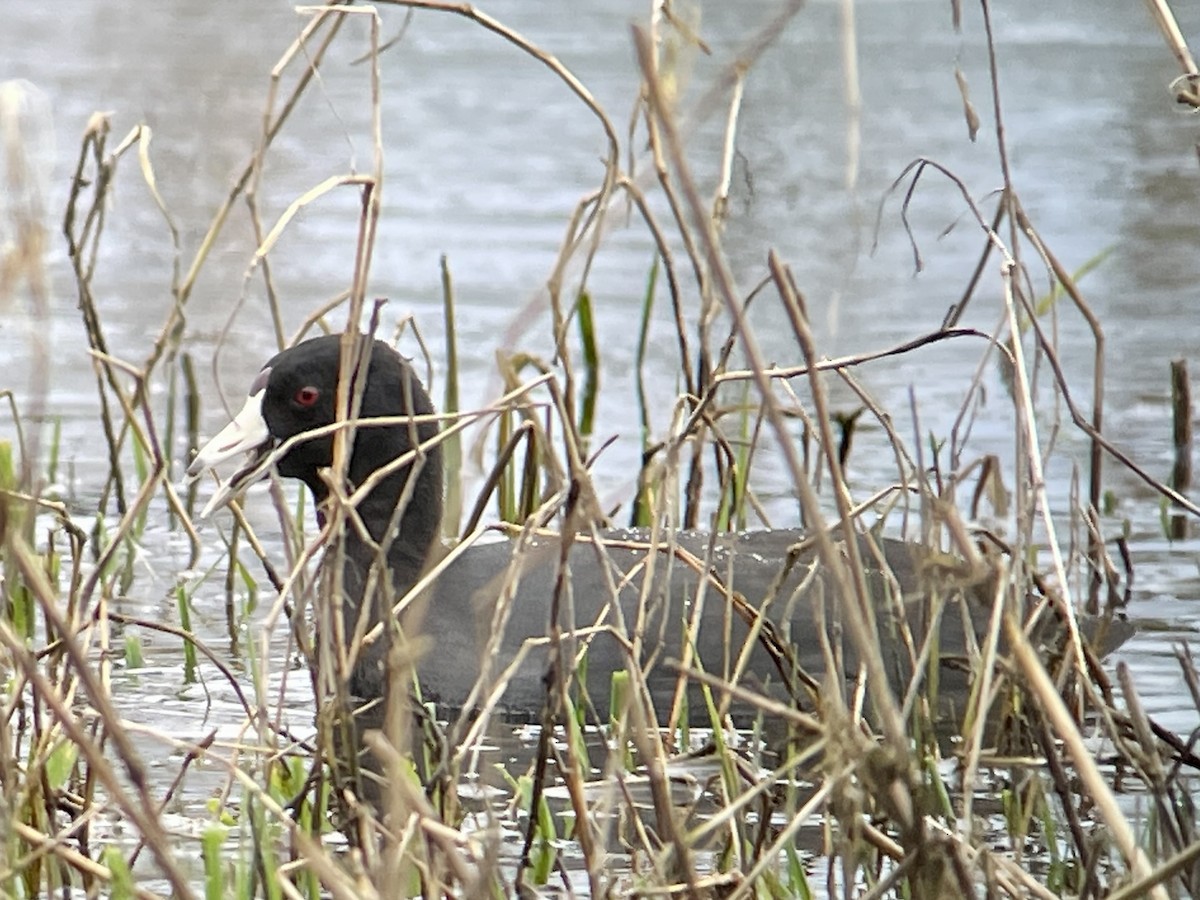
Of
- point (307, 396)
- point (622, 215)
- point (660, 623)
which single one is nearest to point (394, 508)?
point (307, 396)

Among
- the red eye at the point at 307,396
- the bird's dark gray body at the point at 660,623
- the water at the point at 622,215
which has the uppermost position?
the water at the point at 622,215

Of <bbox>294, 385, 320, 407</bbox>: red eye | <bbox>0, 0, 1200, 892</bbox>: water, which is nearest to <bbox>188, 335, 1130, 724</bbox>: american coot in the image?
<bbox>294, 385, 320, 407</bbox>: red eye

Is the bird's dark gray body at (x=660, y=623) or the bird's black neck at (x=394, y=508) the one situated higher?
the bird's black neck at (x=394, y=508)

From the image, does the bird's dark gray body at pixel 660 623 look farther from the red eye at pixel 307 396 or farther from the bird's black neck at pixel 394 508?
the red eye at pixel 307 396

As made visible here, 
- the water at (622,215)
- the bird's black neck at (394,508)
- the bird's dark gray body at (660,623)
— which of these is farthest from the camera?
the water at (622,215)

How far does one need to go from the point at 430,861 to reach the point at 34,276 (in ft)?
3.21

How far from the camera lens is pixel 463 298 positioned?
8.94 m

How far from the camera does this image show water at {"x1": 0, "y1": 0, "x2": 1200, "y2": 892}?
683 cm

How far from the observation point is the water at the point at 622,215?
6828mm

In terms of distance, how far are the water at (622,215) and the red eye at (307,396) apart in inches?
15.0

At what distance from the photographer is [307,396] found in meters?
4.93

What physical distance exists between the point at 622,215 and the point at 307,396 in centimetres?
234

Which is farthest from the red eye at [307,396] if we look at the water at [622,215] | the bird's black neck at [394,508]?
the water at [622,215]

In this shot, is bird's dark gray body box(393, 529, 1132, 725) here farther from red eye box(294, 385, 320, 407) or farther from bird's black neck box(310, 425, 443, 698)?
red eye box(294, 385, 320, 407)
